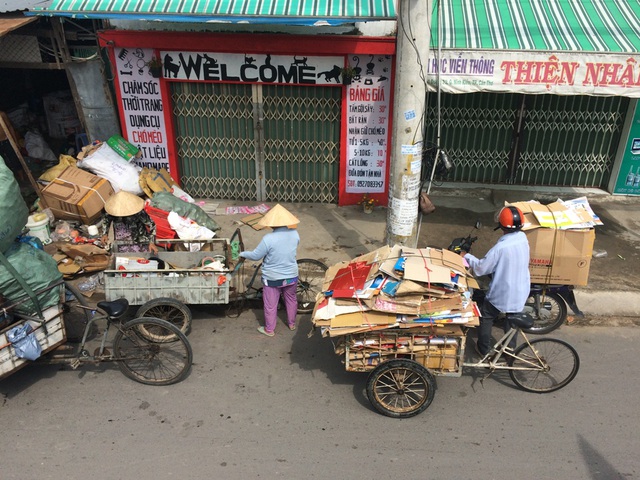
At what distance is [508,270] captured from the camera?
5180 millimetres

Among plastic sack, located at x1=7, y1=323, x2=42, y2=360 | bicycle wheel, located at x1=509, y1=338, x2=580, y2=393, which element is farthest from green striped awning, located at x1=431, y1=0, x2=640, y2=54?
plastic sack, located at x1=7, y1=323, x2=42, y2=360

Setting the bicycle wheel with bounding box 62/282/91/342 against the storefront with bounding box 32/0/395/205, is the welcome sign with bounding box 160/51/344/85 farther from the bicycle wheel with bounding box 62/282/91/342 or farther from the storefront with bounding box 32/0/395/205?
the bicycle wheel with bounding box 62/282/91/342

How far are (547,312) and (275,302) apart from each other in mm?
3214

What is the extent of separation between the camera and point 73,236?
8000mm

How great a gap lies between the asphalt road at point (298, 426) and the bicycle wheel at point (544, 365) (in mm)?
111

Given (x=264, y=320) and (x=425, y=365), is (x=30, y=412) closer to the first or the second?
(x=264, y=320)

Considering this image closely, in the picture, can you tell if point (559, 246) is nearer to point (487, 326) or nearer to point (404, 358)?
point (487, 326)

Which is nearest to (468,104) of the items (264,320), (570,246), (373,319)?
(570,246)

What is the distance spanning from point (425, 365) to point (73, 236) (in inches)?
221

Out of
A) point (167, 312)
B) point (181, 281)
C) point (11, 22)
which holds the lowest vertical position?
point (167, 312)

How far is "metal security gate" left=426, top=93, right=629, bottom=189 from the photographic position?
32.1 ft

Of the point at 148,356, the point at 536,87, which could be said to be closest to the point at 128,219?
the point at 148,356

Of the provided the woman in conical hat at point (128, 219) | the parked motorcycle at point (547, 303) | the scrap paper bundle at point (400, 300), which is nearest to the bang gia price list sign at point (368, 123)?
the parked motorcycle at point (547, 303)

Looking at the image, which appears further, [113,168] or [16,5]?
[113,168]
